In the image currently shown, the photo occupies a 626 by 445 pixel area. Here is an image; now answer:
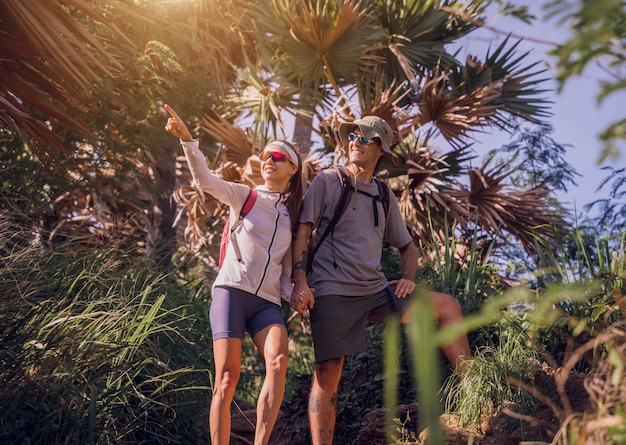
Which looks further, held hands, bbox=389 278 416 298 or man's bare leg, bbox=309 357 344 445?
held hands, bbox=389 278 416 298

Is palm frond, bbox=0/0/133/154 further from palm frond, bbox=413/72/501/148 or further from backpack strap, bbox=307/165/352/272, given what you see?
palm frond, bbox=413/72/501/148

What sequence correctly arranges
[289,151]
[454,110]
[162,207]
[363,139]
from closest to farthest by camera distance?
1. [289,151]
2. [363,139]
3. [454,110]
4. [162,207]

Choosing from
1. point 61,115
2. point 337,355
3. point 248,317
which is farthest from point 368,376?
point 61,115

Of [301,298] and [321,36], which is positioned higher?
[321,36]

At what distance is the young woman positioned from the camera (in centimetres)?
391

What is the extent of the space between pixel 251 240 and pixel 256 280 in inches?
9.0

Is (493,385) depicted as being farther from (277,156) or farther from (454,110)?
(454,110)

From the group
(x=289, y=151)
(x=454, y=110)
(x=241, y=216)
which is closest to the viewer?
(x=241, y=216)

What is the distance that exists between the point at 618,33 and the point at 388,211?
3.18m

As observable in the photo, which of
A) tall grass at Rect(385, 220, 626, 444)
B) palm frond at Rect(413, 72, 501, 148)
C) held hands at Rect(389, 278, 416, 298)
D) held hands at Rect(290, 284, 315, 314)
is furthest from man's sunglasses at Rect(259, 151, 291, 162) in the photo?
palm frond at Rect(413, 72, 501, 148)

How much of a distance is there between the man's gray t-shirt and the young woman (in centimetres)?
13

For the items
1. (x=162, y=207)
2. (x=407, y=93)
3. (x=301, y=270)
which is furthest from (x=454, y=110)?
(x=301, y=270)

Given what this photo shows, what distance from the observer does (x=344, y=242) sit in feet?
14.7

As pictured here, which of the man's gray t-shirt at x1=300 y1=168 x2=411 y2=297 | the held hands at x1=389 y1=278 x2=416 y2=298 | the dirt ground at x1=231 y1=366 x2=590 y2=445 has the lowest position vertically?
the dirt ground at x1=231 y1=366 x2=590 y2=445
